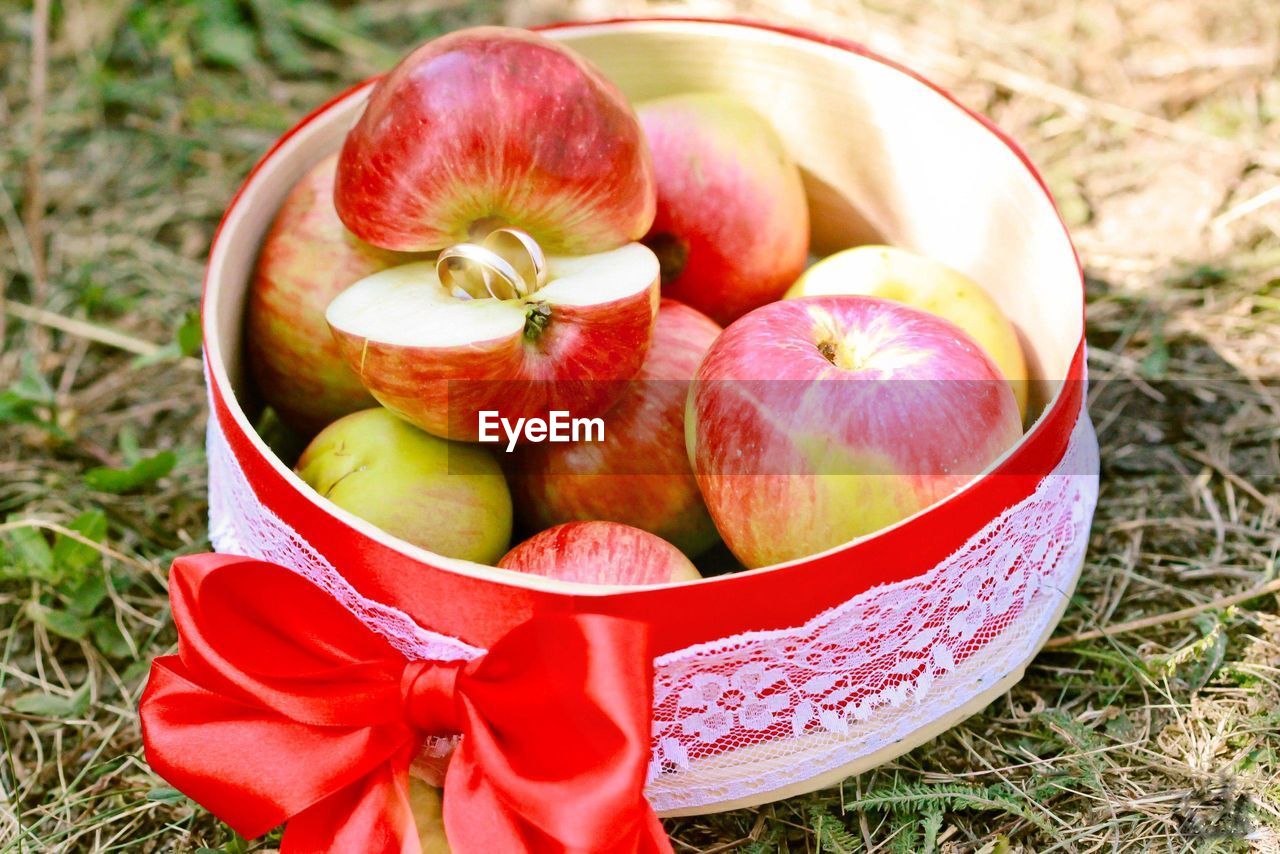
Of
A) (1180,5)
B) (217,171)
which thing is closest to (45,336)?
(217,171)

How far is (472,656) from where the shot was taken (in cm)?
93

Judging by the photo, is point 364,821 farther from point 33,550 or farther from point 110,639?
point 33,550

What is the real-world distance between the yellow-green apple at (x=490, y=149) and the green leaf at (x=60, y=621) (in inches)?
22.2

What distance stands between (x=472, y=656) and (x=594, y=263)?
0.39m

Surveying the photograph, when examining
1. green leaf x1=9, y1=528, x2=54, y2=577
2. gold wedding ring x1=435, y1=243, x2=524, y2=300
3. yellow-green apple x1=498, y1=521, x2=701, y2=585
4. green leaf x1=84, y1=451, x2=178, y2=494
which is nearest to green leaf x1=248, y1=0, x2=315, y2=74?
green leaf x1=84, y1=451, x2=178, y2=494

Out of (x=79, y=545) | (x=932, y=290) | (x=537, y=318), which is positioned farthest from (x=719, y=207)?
(x=79, y=545)

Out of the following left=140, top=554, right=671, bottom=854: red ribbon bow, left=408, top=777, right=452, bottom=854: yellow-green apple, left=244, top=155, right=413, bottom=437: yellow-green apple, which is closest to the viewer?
left=140, top=554, right=671, bottom=854: red ribbon bow

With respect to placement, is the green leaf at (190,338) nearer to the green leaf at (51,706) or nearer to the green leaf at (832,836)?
the green leaf at (51,706)

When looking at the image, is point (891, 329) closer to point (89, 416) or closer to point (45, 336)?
point (89, 416)

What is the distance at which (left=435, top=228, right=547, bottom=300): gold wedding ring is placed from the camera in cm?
102

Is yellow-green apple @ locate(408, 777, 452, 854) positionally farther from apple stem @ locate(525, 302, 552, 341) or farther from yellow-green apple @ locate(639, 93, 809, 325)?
yellow-green apple @ locate(639, 93, 809, 325)

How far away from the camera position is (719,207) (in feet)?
4.25
